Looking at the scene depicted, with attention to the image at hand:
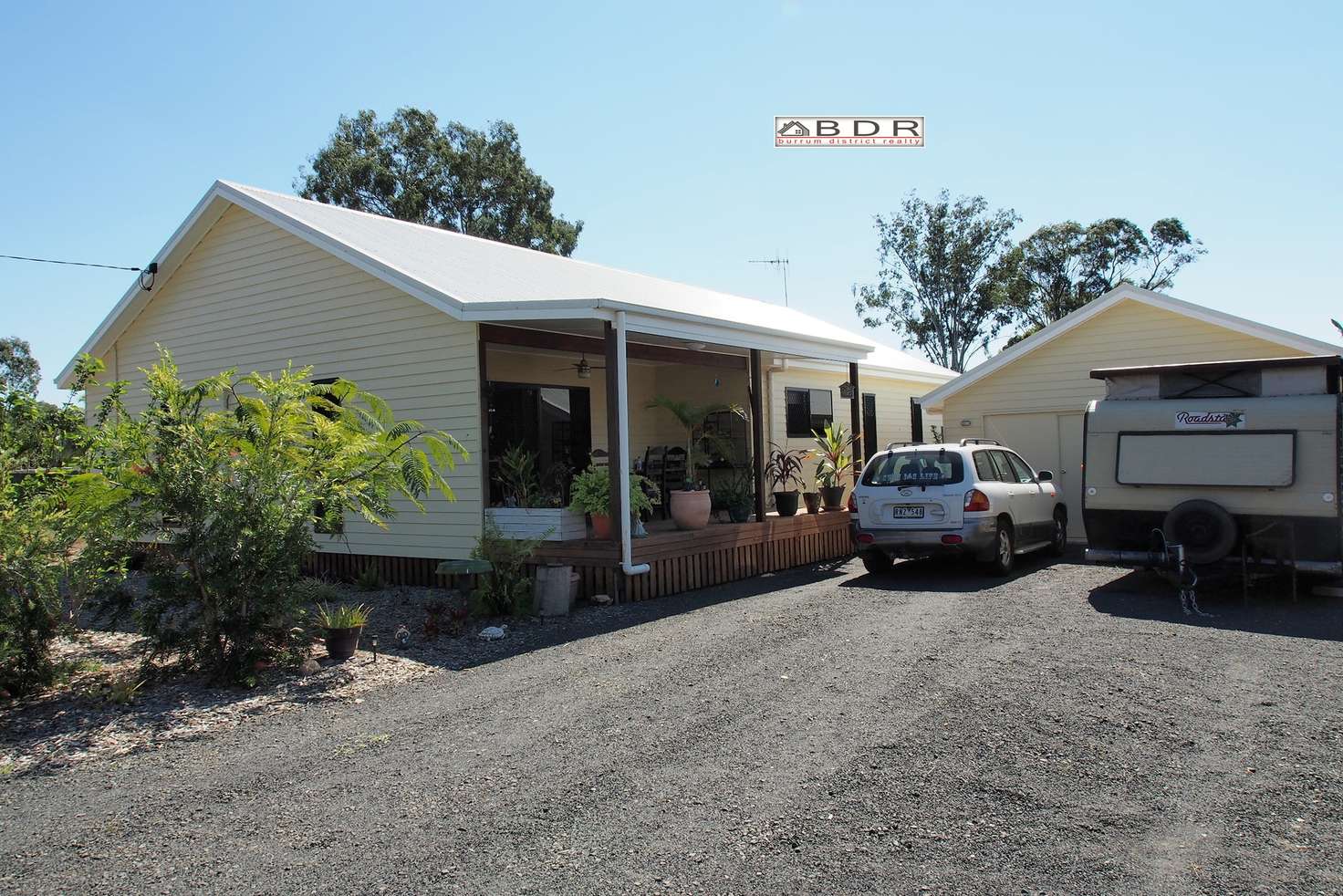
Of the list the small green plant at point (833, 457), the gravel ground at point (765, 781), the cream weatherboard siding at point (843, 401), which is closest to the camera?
the gravel ground at point (765, 781)

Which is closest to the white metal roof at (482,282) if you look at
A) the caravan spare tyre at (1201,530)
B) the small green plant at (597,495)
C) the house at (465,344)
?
the house at (465,344)

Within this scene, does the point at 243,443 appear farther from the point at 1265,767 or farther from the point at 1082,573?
the point at 1082,573

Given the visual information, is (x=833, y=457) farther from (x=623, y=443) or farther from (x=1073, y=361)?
(x=623, y=443)

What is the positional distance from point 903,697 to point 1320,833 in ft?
8.01

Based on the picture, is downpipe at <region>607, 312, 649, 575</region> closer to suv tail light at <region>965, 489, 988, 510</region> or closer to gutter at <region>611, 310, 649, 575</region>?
gutter at <region>611, 310, 649, 575</region>

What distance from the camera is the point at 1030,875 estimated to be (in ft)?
11.8

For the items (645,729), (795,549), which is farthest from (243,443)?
(795,549)

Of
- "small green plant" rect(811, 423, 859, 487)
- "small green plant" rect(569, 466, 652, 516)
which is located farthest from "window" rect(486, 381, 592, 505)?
"small green plant" rect(811, 423, 859, 487)

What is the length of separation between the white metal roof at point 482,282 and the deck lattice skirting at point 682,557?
7.76 ft

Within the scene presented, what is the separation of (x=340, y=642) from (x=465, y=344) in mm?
4185

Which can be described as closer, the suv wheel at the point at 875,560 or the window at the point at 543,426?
the suv wheel at the point at 875,560

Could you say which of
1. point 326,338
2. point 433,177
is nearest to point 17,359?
point 433,177

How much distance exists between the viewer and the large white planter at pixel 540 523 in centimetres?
1043

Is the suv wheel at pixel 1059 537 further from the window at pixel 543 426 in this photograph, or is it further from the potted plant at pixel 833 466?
the window at pixel 543 426
